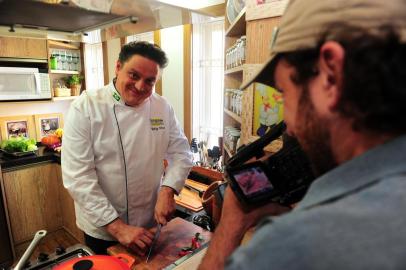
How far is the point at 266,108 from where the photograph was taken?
3.22 feet

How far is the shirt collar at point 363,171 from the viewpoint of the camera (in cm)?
31

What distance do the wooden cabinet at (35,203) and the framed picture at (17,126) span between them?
0.57 m

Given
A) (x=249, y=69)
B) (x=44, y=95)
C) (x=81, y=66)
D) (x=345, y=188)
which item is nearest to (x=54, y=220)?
(x=44, y=95)

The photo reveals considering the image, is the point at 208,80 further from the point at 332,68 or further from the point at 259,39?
the point at 332,68

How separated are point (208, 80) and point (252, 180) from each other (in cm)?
204

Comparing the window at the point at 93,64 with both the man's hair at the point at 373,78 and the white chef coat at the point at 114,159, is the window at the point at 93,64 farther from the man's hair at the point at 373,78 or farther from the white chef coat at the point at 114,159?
the man's hair at the point at 373,78

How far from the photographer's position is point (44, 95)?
9.32 feet

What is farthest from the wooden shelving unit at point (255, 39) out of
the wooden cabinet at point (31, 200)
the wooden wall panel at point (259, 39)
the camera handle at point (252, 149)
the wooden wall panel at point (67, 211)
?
the wooden cabinet at point (31, 200)

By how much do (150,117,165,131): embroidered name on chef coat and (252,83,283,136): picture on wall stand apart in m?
0.61

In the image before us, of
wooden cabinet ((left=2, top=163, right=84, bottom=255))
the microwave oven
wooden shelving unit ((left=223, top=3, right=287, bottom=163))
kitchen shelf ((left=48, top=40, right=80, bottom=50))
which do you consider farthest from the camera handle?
kitchen shelf ((left=48, top=40, right=80, bottom=50))

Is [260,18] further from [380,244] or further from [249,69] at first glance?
[380,244]

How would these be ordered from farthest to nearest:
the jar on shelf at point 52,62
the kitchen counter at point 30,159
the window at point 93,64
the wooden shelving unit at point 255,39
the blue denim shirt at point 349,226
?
the window at point 93,64
the jar on shelf at point 52,62
the kitchen counter at point 30,159
the wooden shelving unit at point 255,39
the blue denim shirt at point 349,226

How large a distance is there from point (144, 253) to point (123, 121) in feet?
2.05

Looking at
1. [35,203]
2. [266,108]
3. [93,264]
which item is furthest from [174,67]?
[93,264]
